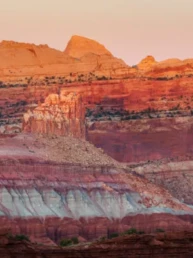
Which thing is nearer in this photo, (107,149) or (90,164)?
(90,164)

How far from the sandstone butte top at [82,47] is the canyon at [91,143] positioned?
11 centimetres

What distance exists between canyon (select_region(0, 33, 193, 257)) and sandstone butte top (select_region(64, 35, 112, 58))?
0.11 m

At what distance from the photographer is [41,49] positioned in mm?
179625

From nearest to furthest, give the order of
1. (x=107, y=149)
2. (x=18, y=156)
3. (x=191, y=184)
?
(x=18, y=156) → (x=191, y=184) → (x=107, y=149)

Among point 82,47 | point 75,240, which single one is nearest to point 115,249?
point 75,240

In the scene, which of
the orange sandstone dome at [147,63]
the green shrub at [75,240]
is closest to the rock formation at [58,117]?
the orange sandstone dome at [147,63]

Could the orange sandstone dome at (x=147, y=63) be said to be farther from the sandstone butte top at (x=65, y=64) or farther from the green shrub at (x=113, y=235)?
the green shrub at (x=113, y=235)

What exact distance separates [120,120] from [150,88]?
15.4ft

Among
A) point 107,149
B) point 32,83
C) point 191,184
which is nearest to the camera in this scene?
point 191,184

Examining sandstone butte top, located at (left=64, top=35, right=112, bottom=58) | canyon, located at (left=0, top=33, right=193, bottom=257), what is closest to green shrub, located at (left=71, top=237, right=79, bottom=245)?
canyon, located at (left=0, top=33, right=193, bottom=257)

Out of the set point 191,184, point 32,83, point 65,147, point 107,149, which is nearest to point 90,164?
point 65,147

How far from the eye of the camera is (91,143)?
14350 cm

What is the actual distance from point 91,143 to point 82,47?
47471mm

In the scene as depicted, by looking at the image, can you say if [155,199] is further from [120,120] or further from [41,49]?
[41,49]
